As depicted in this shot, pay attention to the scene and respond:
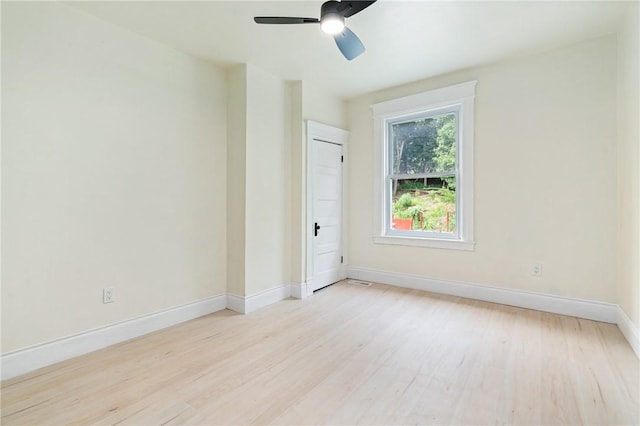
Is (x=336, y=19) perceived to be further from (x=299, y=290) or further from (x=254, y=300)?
(x=299, y=290)

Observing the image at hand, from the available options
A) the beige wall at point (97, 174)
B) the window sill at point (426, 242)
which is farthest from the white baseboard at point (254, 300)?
the window sill at point (426, 242)

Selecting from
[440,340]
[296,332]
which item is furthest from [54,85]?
[440,340]

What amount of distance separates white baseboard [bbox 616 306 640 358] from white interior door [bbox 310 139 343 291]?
9.77 feet

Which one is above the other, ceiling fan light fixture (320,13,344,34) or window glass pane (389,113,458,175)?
ceiling fan light fixture (320,13,344,34)

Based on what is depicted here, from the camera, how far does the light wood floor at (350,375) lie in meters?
1.69

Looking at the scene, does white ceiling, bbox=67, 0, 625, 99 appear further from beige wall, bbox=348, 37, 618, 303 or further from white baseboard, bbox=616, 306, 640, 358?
white baseboard, bbox=616, 306, 640, 358

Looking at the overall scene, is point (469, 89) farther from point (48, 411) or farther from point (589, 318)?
point (48, 411)

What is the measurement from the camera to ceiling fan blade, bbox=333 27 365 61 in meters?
2.16

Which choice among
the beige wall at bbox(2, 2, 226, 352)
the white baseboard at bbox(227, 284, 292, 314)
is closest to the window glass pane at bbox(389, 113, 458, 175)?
the white baseboard at bbox(227, 284, 292, 314)

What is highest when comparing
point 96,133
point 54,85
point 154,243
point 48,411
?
point 54,85

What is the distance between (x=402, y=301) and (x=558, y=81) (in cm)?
284

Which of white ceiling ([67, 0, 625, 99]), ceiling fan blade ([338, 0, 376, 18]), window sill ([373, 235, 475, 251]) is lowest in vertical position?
window sill ([373, 235, 475, 251])

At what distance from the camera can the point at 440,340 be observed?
2576 millimetres

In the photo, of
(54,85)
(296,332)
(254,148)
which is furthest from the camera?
(254,148)
